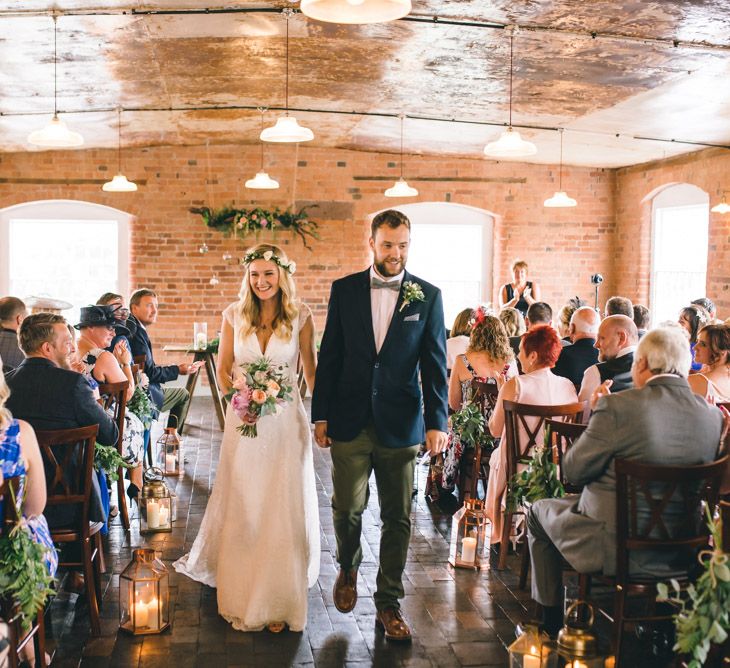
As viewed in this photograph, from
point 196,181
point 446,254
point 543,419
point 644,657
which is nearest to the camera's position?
point 644,657

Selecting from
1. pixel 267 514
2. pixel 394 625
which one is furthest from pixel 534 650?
pixel 267 514

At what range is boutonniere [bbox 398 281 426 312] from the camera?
3703 mm

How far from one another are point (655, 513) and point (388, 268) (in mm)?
1416

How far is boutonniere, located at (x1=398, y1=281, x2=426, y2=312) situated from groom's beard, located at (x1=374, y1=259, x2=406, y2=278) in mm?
77

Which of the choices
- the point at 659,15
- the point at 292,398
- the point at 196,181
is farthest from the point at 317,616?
the point at 196,181

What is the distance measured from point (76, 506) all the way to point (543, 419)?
7.45 feet

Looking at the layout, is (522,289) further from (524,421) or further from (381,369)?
(381,369)

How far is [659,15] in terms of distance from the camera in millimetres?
5355

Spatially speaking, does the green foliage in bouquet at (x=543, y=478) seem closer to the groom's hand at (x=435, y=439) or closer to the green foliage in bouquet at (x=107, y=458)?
the groom's hand at (x=435, y=439)

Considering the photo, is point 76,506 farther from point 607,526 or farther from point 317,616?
point 607,526

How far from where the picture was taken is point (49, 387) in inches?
152

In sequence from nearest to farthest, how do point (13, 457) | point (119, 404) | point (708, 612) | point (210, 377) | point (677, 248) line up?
point (708, 612) → point (13, 457) → point (119, 404) → point (210, 377) → point (677, 248)

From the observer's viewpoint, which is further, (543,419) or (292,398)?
(543,419)

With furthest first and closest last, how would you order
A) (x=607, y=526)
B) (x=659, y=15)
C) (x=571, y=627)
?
(x=659, y=15)
(x=607, y=526)
(x=571, y=627)
